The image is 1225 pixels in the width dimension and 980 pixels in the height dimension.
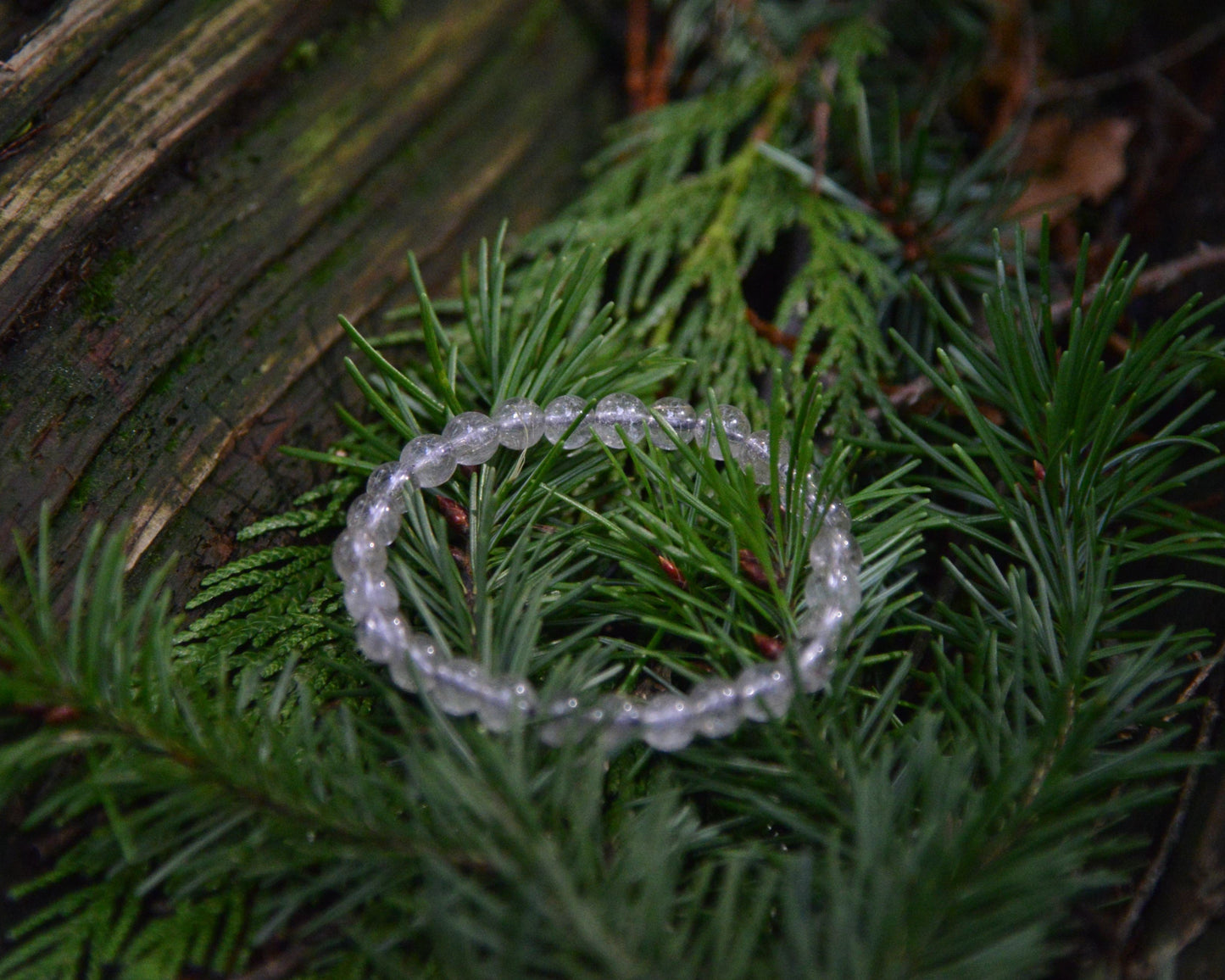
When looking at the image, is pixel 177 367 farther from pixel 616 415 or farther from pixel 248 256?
pixel 616 415

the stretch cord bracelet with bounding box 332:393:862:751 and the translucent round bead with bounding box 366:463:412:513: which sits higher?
the translucent round bead with bounding box 366:463:412:513

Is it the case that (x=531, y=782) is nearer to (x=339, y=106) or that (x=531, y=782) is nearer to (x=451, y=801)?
(x=451, y=801)

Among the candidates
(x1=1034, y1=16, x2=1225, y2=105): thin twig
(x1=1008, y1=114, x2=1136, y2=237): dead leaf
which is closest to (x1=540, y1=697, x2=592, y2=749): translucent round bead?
(x1=1008, y1=114, x2=1136, y2=237): dead leaf

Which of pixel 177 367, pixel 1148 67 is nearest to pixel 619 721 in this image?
pixel 177 367

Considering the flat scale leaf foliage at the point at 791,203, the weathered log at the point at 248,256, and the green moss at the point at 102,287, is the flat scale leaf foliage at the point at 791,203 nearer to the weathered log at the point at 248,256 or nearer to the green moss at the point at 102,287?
the weathered log at the point at 248,256

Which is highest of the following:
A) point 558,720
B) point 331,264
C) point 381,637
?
point 331,264

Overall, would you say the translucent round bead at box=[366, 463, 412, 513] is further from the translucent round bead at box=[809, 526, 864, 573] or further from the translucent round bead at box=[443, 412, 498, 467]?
the translucent round bead at box=[809, 526, 864, 573]
